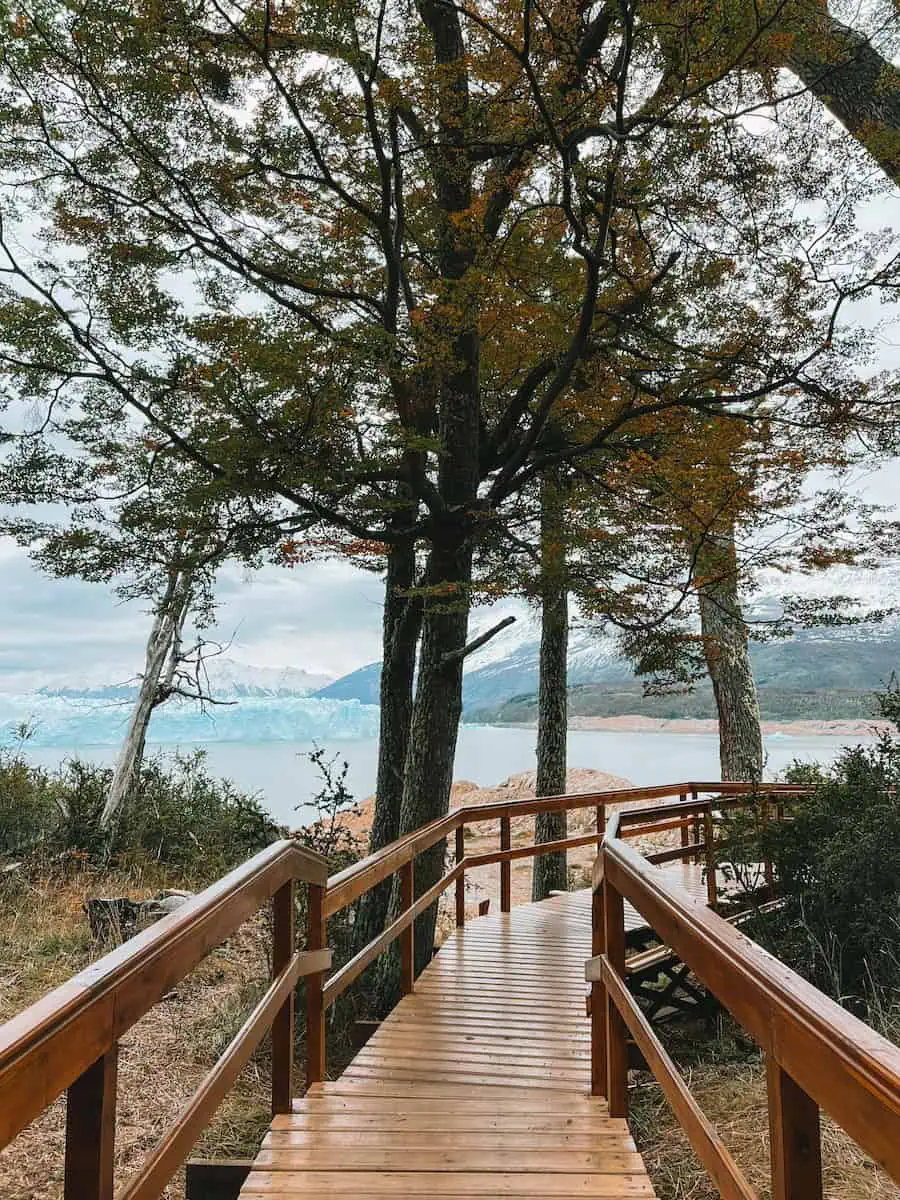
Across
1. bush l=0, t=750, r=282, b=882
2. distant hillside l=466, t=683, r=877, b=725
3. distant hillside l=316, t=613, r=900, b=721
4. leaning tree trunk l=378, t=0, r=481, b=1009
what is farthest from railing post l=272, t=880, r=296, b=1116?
distant hillside l=466, t=683, r=877, b=725

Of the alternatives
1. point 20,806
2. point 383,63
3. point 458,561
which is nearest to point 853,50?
point 383,63

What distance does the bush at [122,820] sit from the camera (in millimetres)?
10414

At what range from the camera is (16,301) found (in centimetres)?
705

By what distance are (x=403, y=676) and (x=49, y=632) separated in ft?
80.6

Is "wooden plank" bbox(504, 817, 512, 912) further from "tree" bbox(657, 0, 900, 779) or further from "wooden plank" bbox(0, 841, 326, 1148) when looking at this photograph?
"wooden plank" bbox(0, 841, 326, 1148)

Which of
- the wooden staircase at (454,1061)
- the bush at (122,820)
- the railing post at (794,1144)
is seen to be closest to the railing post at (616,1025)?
the wooden staircase at (454,1061)

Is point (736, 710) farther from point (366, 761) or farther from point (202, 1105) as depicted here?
point (202, 1105)

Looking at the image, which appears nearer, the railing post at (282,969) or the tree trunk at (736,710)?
the railing post at (282,969)

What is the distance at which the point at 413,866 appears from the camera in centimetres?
524

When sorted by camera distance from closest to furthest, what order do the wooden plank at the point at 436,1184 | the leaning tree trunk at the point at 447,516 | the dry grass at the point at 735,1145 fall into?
the wooden plank at the point at 436,1184
the dry grass at the point at 735,1145
the leaning tree trunk at the point at 447,516

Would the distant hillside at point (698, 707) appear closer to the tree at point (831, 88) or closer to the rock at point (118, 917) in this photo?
the tree at point (831, 88)

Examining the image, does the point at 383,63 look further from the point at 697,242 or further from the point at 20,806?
the point at 20,806

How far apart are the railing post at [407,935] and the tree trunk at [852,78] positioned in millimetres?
6453

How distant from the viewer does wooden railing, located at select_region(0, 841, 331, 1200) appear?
1.05 m
